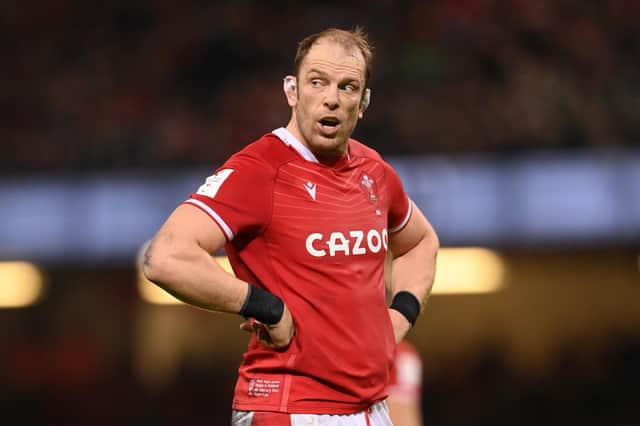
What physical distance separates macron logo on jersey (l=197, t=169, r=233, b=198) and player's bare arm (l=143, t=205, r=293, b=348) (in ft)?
0.23

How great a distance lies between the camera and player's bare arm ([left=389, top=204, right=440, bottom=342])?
4020mm

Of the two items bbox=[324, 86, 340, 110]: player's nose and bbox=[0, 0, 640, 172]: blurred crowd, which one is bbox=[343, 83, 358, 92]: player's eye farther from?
bbox=[0, 0, 640, 172]: blurred crowd

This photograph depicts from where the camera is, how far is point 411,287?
401cm

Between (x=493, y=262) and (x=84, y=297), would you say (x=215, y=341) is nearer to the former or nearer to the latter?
(x=84, y=297)

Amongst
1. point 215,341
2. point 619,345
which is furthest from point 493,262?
point 215,341

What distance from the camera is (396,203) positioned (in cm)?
392

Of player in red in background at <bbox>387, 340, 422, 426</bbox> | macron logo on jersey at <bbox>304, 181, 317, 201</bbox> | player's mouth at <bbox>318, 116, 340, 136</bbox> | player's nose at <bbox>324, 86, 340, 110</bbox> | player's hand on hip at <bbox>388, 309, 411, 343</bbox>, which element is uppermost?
player's nose at <bbox>324, 86, 340, 110</bbox>

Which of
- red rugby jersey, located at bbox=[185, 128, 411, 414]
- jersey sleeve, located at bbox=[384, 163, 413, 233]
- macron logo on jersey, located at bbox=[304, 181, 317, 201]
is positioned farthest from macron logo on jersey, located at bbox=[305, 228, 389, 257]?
jersey sleeve, located at bbox=[384, 163, 413, 233]

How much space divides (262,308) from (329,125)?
26.8 inches

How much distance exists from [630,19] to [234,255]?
9696 mm

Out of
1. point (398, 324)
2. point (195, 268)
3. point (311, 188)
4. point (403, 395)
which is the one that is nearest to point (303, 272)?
point (311, 188)

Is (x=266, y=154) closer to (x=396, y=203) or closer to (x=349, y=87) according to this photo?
(x=349, y=87)

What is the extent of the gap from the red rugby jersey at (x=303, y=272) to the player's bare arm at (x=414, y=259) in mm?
518

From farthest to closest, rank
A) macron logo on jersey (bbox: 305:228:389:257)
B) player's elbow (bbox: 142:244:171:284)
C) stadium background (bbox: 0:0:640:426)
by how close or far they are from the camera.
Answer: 1. stadium background (bbox: 0:0:640:426)
2. macron logo on jersey (bbox: 305:228:389:257)
3. player's elbow (bbox: 142:244:171:284)
